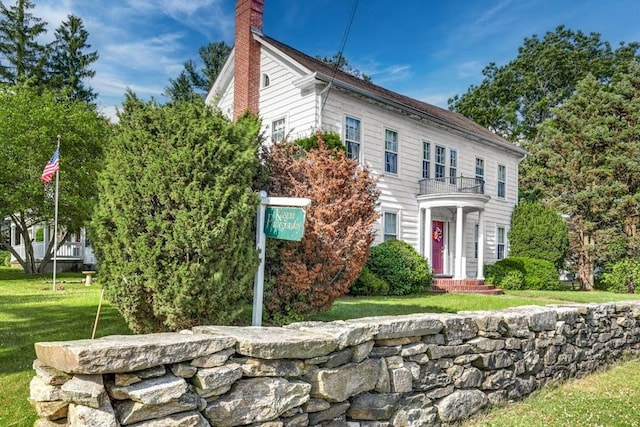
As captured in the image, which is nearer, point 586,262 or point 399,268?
point 399,268

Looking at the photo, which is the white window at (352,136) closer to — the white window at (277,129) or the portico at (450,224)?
the white window at (277,129)

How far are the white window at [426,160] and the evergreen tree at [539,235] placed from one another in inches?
236

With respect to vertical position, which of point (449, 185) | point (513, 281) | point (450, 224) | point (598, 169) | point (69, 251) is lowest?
point (513, 281)

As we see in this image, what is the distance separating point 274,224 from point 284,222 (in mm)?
130

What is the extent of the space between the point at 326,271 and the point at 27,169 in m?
15.4

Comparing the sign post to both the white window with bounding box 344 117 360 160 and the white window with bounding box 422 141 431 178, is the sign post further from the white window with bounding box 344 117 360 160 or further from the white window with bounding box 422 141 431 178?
the white window with bounding box 422 141 431 178

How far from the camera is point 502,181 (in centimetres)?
1959

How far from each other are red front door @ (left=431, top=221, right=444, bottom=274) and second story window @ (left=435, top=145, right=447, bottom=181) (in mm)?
1714

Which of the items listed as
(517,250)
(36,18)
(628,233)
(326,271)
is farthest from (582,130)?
(36,18)

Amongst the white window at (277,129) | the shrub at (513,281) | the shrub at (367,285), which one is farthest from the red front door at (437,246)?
the white window at (277,129)

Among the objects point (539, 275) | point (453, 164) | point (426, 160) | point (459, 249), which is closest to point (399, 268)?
point (459, 249)

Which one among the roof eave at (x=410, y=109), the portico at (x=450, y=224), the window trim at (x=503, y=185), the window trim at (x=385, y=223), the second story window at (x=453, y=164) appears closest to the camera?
the roof eave at (x=410, y=109)

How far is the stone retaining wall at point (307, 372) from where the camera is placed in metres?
2.24

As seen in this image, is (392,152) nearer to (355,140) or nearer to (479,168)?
(355,140)
